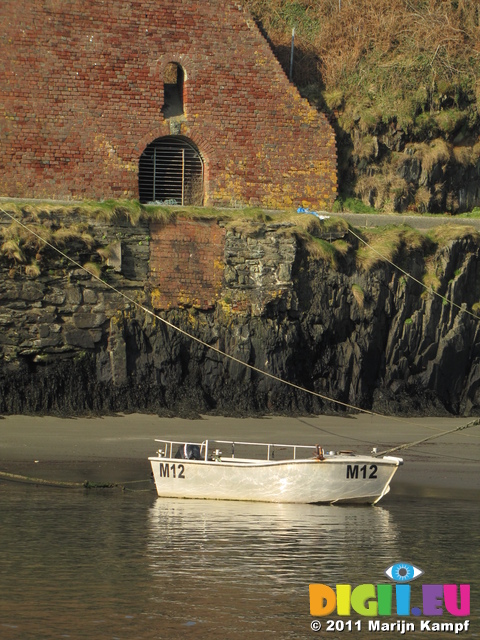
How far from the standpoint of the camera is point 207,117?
22.7 meters

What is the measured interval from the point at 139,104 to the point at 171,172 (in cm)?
175

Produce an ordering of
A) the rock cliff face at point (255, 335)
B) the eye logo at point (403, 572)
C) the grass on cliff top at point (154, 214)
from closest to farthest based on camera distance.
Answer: the eye logo at point (403, 572)
the rock cliff face at point (255, 335)
the grass on cliff top at point (154, 214)

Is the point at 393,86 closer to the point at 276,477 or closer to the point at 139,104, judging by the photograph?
the point at 139,104

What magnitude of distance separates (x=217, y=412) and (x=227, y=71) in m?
7.78

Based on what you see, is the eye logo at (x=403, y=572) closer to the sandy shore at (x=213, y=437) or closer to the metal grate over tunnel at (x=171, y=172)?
the sandy shore at (x=213, y=437)

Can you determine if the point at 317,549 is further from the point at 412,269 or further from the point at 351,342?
the point at 412,269

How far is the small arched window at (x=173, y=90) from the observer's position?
899 inches

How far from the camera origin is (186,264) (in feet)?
69.0

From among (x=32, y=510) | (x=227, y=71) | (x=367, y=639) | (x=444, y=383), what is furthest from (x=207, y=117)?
(x=367, y=639)

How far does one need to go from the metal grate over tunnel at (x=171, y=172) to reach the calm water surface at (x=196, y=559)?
9.27m

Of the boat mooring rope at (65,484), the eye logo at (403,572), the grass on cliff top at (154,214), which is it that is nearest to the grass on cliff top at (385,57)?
the grass on cliff top at (154,214)

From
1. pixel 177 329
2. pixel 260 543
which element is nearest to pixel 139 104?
pixel 177 329

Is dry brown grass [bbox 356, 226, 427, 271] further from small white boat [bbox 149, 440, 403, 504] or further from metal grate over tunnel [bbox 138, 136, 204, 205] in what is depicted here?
small white boat [bbox 149, 440, 403, 504]

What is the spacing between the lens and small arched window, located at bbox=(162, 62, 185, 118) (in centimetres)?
2283
